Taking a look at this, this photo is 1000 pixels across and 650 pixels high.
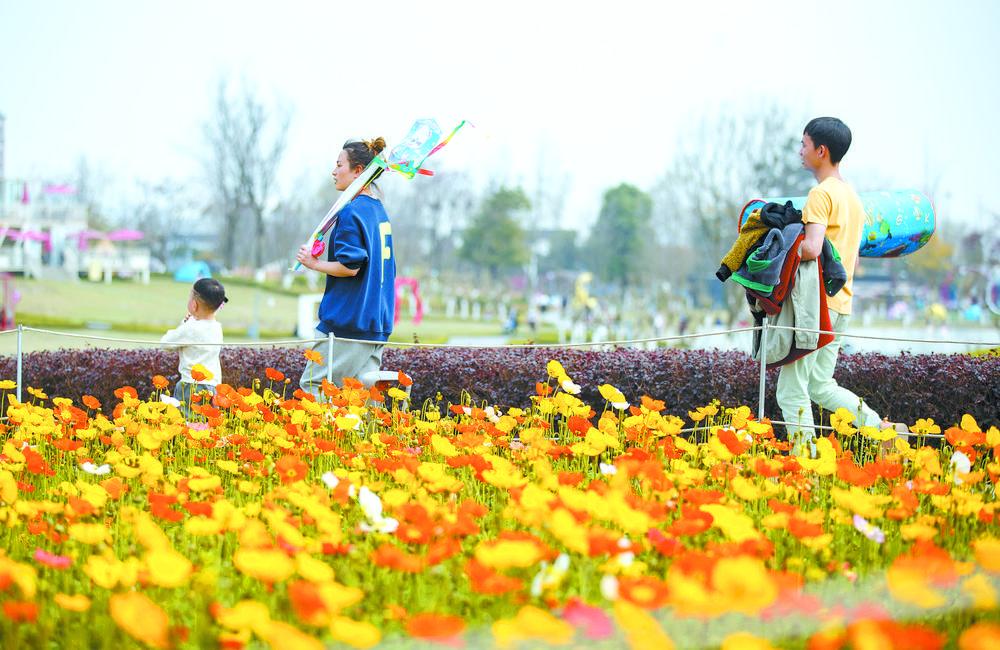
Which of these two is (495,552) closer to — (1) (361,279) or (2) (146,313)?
(1) (361,279)

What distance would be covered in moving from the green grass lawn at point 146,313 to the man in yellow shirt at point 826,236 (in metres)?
12.7

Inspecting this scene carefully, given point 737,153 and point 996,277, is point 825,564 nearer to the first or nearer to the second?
point 737,153

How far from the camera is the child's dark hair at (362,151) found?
385 cm

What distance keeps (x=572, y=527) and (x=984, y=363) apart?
5.02 m

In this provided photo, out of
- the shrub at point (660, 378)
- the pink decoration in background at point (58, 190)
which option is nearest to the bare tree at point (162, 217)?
the pink decoration in background at point (58, 190)

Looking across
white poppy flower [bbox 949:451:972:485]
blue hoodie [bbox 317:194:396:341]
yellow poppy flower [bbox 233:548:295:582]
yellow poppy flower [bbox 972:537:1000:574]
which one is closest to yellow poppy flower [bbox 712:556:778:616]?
yellow poppy flower [bbox 972:537:1000:574]

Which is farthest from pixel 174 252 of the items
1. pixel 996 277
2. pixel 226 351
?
pixel 226 351

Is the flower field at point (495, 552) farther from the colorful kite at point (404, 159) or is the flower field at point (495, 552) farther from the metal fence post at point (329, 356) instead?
the colorful kite at point (404, 159)

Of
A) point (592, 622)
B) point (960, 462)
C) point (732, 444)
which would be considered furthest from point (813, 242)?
point (592, 622)

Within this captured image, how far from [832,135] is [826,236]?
44cm

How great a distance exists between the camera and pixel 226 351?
19.6 feet

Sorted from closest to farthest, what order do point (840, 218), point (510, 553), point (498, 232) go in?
point (510, 553) → point (840, 218) → point (498, 232)

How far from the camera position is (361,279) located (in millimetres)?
3842

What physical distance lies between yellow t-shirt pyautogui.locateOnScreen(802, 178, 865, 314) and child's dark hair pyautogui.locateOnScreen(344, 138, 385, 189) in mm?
1977
